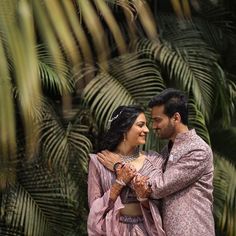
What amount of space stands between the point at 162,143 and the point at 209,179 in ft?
6.35

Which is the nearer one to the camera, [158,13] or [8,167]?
[8,167]

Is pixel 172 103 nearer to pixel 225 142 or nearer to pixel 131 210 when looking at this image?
pixel 131 210

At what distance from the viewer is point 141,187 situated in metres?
3.04

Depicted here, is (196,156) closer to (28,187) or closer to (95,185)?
(95,185)

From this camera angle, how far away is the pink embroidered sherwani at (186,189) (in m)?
3.02

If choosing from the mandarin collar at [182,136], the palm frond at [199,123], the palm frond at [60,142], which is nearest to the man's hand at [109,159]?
the mandarin collar at [182,136]

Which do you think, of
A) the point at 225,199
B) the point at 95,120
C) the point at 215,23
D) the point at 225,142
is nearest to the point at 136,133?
the point at 95,120

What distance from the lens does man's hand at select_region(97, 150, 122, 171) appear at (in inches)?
125

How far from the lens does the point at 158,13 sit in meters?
6.10

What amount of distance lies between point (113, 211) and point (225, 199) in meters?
2.32

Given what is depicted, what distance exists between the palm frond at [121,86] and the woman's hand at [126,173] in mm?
2002

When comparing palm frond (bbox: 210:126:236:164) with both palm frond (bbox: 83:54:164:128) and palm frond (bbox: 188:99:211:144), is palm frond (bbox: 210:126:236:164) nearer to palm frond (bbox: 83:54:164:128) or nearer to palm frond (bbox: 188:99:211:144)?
palm frond (bbox: 188:99:211:144)

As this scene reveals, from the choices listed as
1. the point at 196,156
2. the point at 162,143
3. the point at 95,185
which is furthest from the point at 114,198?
the point at 162,143

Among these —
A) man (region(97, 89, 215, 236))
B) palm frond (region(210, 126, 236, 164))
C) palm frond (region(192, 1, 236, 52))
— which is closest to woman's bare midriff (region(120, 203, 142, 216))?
man (region(97, 89, 215, 236))
